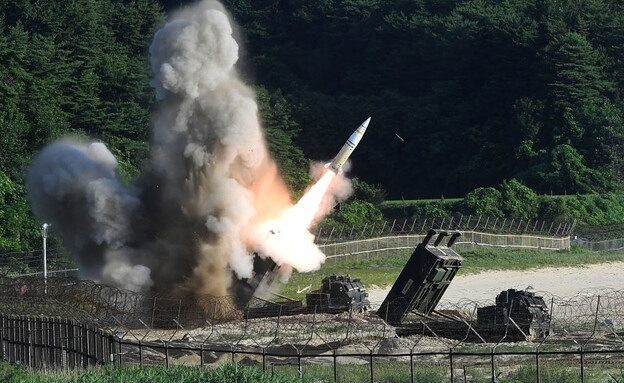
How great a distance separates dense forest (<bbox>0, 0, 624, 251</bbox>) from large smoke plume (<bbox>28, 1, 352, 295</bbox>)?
98.6ft

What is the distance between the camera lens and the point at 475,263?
224 feet

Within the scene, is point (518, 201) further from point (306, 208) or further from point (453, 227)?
point (306, 208)

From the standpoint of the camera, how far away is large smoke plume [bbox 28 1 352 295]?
49.0 metres

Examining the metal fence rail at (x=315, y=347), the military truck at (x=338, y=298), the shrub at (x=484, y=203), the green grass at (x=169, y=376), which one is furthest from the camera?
the shrub at (x=484, y=203)

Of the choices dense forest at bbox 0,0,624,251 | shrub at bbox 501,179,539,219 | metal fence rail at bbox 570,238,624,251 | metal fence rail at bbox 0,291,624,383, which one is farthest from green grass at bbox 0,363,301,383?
shrub at bbox 501,179,539,219

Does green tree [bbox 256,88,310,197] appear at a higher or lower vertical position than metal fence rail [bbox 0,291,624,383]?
higher

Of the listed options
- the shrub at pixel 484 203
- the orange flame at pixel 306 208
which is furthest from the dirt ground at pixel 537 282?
the shrub at pixel 484 203

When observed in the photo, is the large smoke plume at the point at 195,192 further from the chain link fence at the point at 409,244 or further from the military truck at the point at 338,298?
the chain link fence at the point at 409,244

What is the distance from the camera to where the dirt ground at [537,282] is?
193 ft

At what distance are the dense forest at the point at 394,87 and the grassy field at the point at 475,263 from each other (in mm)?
20401

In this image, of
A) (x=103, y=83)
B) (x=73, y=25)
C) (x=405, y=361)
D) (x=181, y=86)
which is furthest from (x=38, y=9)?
(x=405, y=361)

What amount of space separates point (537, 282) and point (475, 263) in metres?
5.49

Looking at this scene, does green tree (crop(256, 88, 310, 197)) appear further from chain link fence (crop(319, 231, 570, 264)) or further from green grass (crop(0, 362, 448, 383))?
green grass (crop(0, 362, 448, 383))

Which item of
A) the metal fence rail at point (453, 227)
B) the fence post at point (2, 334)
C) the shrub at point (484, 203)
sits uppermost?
the shrub at point (484, 203)
